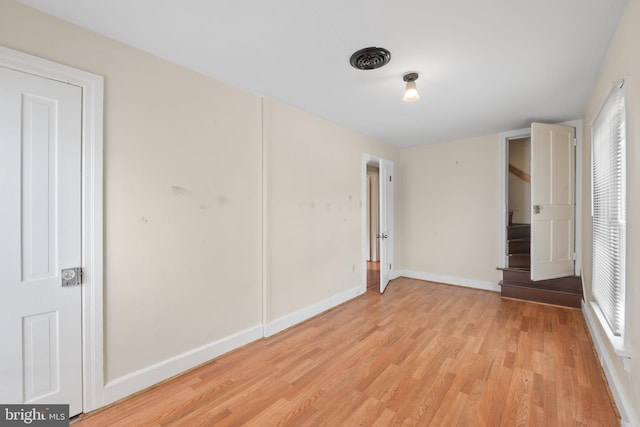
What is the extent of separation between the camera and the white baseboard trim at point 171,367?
1838mm

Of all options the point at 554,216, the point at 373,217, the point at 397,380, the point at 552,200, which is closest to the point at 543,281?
the point at 554,216

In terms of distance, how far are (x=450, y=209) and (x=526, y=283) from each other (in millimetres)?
1529

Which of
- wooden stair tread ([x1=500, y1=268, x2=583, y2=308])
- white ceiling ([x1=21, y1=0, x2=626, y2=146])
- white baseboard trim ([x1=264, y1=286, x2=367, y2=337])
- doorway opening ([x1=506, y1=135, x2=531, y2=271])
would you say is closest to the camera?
white ceiling ([x1=21, y1=0, x2=626, y2=146])

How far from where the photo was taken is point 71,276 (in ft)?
5.51

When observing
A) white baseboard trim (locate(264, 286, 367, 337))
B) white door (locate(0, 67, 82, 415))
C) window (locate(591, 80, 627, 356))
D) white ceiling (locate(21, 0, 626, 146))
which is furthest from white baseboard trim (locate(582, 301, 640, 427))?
white door (locate(0, 67, 82, 415))

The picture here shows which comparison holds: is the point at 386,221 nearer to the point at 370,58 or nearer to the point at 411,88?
the point at 411,88

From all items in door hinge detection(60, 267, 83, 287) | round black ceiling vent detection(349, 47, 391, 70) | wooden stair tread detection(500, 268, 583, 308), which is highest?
round black ceiling vent detection(349, 47, 391, 70)

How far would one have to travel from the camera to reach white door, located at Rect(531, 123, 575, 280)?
11.2ft

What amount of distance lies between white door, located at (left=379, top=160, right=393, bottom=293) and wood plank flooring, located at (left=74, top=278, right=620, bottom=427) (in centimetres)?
122

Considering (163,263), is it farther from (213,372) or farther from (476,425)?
(476,425)

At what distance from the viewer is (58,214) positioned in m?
1.64

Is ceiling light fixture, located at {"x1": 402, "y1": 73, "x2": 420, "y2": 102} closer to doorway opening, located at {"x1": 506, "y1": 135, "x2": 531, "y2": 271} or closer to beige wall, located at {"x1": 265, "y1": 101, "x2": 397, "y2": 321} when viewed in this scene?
beige wall, located at {"x1": 265, "y1": 101, "x2": 397, "y2": 321}

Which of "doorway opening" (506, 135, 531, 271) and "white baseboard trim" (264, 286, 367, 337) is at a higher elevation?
"doorway opening" (506, 135, 531, 271)

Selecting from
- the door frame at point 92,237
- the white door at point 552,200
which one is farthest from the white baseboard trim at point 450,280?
the door frame at point 92,237
